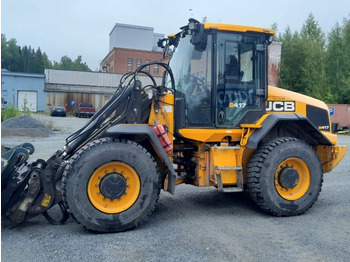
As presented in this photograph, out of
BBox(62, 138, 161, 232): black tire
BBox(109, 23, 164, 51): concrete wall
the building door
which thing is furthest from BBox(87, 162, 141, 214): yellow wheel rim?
BBox(109, 23, 164, 51): concrete wall

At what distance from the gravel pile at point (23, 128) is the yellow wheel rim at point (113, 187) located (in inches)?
552

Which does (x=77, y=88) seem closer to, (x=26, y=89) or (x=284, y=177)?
(x=26, y=89)

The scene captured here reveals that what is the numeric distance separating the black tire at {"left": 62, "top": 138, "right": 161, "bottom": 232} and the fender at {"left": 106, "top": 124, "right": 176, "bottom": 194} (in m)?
0.14

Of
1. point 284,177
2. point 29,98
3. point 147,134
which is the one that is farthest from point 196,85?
point 29,98

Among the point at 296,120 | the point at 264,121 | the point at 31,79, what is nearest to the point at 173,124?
the point at 264,121

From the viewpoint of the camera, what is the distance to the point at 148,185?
4.99m

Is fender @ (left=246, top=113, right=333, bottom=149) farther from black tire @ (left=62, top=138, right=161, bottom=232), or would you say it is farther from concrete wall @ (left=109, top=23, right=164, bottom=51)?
concrete wall @ (left=109, top=23, right=164, bottom=51)

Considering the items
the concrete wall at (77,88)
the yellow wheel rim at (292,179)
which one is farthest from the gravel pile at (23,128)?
the concrete wall at (77,88)

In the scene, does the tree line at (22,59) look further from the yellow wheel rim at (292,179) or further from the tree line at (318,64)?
the yellow wheel rim at (292,179)

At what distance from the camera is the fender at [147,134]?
498 cm

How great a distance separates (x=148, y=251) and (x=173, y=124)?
6.47 feet

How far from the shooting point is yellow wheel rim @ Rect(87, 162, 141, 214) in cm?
484

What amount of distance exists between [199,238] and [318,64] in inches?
1494

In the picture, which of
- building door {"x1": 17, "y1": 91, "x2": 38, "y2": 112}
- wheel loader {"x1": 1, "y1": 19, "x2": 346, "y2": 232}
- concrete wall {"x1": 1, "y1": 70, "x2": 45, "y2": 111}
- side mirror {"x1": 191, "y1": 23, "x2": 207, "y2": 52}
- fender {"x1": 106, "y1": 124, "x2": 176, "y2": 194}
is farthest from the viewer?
building door {"x1": 17, "y1": 91, "x2": 38, "y2": 112}
